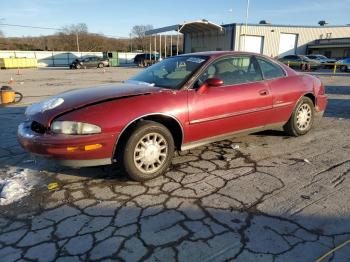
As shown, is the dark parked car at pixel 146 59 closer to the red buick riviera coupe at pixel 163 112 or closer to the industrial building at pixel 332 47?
the industrial building at pixel 332 47

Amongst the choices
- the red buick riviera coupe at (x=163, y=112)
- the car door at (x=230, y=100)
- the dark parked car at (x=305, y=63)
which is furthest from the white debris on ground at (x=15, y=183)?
the dark parked car at (x=305, y=63)

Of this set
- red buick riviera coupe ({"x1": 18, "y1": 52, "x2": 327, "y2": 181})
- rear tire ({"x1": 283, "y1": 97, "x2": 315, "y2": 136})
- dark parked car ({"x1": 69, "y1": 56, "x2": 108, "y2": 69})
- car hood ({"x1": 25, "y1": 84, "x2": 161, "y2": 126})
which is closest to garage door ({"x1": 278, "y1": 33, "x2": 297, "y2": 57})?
dark parked car ({"x1": 69, "y1": 56, "x2": 108, "y2": 69})

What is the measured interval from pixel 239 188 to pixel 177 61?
219cm

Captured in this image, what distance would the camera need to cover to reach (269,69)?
502 cm

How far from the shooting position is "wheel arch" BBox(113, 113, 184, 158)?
3.61 metres

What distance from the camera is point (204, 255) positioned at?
8.15 feet

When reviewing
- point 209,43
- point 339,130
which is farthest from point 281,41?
point 339,130

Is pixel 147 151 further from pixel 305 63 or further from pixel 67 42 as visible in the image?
pixel 67 42

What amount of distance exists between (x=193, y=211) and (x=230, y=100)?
1.81 meters

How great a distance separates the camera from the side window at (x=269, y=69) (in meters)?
4.93

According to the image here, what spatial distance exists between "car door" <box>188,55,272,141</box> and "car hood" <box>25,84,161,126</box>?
0.62 m

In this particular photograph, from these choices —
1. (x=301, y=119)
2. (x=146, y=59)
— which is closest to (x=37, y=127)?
(x=301, y=119)

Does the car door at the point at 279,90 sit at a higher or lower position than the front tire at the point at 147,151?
higher

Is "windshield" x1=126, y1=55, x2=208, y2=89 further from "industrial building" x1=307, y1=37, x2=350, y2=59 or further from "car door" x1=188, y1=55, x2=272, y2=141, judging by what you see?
"industrial building" x1=307, y1=37, x2=350, y2=59
